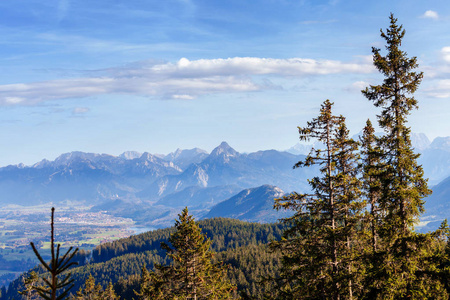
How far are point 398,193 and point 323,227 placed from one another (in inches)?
181

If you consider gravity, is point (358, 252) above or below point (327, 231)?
below

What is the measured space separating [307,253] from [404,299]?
18.7 ft

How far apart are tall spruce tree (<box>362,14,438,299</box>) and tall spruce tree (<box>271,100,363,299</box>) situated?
1750 millimetres

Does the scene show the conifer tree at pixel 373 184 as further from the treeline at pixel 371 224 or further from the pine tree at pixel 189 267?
the pine tree at pixel 189 267

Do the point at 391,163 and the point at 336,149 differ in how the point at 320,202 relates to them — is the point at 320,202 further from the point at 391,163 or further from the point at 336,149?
the point at 391,163

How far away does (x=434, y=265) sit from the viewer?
20.3 m

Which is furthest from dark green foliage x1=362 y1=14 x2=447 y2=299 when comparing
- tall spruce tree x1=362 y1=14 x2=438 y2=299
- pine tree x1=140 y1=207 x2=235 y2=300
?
pine tree x1=140 y1=207 x2=235 y2=300

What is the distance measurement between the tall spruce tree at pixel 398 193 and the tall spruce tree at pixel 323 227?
1.75m

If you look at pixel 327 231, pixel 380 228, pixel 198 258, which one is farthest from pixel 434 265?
pixel 198 258

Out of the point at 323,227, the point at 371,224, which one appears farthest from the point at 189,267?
the point at 371,224

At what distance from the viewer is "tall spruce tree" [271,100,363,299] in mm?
21500

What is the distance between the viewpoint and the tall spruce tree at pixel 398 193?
66.4 feet

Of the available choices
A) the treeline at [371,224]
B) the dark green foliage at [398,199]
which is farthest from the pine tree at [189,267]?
the dark green foliage at [398,199]

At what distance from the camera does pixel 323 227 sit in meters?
22.0
